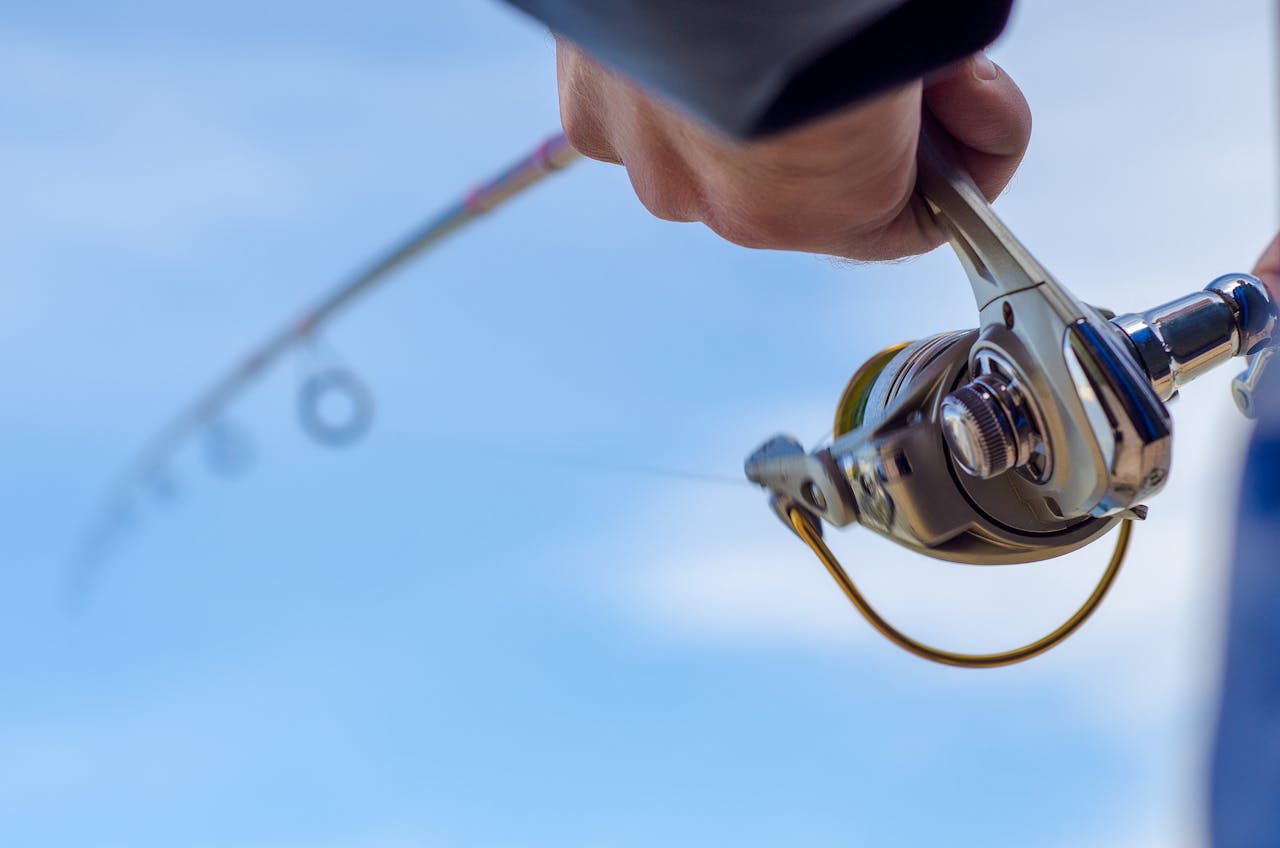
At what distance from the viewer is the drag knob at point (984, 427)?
28.7 inches

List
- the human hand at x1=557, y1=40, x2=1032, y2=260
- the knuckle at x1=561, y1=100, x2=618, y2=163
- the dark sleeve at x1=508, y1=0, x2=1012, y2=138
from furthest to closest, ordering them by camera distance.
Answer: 1. the knuckle at x1=561, y1=100, x2=618, y2=163
2. the human hand at x1=557, y1=40, x2=1032, y2=260
3. the dark sleeve at x1=508, y1=0, x2=1012, y2=138

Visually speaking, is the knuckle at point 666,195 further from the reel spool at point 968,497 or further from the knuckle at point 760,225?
the reel spool at point 968,497

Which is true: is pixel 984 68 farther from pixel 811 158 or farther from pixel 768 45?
pixel 768 45

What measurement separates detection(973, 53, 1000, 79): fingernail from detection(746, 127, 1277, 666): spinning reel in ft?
0.14

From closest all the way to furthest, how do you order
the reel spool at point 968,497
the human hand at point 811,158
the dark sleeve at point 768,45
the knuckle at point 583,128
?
the dark sleeve at point 768,45, the human hand at point 811,158, the reel spool at point 968,497, the knuckle at point 583,128

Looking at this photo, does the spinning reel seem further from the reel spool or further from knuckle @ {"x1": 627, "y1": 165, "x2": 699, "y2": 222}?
knuckle @ {"x1": 627, "y1": 165, "x2": 699, "y2": 222}

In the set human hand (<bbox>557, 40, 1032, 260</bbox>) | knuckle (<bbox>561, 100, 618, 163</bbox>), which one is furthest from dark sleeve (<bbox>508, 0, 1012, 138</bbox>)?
knuckle (<bbox>561, 100, 618, 163</bbox>)

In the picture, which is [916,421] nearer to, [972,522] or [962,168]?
[972,522]

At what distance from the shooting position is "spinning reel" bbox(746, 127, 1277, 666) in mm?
691

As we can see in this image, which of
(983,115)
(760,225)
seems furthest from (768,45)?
(983,115)

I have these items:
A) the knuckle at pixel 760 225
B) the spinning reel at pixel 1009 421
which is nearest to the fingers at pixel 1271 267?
the spinning reel at pixel 1009 421

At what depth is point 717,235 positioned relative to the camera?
0.87m

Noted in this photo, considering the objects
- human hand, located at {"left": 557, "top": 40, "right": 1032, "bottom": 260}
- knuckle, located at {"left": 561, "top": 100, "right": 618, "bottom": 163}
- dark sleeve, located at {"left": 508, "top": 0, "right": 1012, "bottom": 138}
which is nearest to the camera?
dark sleeve, located at {"left": 508, "top": 0, "right": 1012, "bottom": 138}

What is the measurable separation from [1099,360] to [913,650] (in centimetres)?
26
